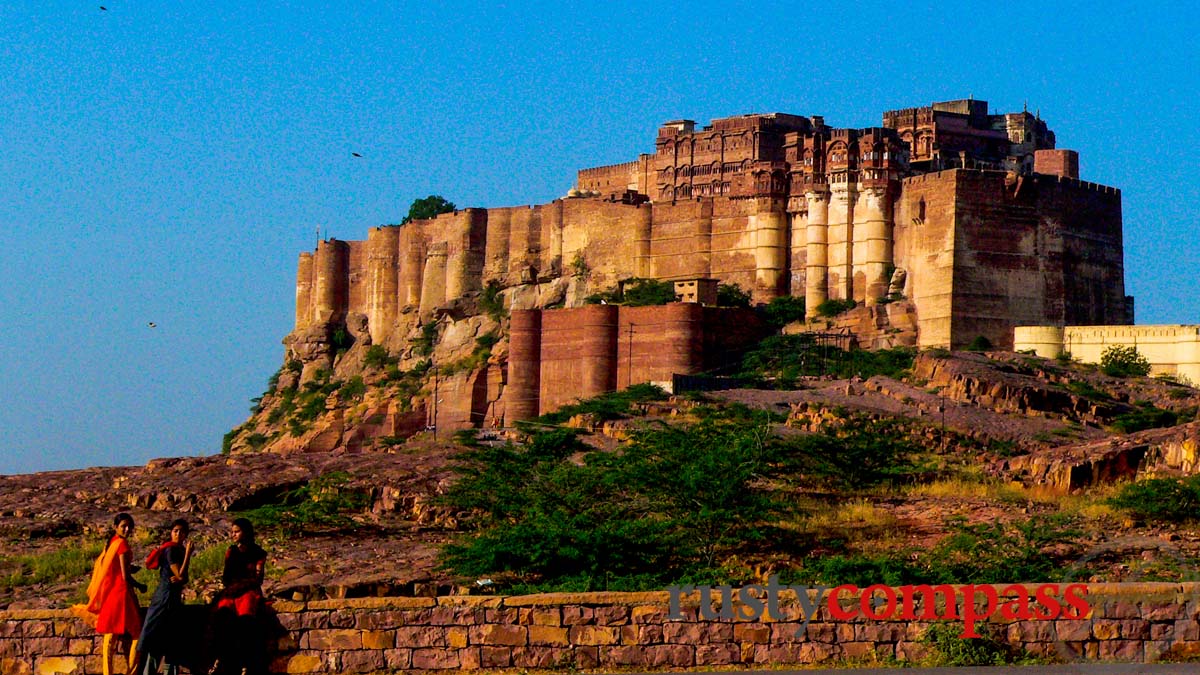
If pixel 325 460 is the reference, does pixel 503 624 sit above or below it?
below

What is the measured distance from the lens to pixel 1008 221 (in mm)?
52125

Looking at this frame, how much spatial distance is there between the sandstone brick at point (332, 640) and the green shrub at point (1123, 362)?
36.0 m

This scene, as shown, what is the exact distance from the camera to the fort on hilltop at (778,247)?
51.8m

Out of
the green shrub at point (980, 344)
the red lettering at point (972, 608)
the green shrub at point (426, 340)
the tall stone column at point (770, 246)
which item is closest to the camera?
the red lettering at point (972, 608)

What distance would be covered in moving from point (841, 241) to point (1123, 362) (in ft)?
30.9

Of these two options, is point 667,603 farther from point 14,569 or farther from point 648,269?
point 648,269

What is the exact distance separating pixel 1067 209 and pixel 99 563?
138ft

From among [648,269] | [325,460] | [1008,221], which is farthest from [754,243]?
[325,460]

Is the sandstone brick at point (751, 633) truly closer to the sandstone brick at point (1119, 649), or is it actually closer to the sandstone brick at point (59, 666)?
Answer: the sandstone brick at point (1119, 649)

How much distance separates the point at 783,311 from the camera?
182ft

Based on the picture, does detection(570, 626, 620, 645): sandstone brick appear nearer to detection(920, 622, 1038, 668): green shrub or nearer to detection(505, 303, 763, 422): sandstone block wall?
detection(920, 622, 1038, 668): green shrub

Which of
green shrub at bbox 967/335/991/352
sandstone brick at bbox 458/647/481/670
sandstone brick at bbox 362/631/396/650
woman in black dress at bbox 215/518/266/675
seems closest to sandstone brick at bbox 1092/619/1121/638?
sandstone brick at bbox 458/647/481/670

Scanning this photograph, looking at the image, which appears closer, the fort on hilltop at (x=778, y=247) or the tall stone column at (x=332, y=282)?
the fort on hilltop at (x=778, y=247)

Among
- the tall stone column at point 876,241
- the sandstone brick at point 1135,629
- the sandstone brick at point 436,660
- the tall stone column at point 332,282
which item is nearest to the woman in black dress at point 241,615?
the sandstone brick at point 436,660
